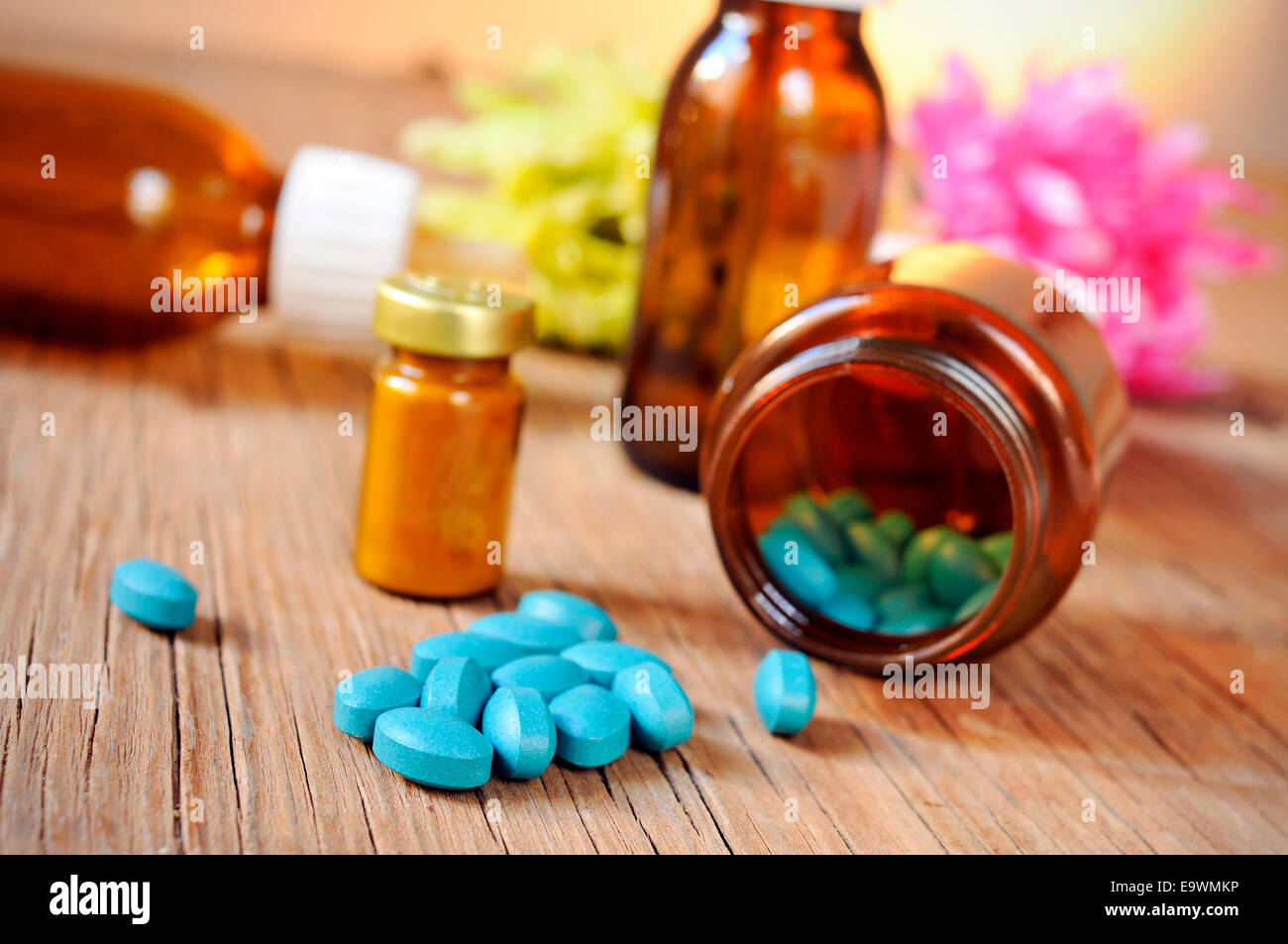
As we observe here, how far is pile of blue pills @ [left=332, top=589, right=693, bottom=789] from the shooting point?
666mm

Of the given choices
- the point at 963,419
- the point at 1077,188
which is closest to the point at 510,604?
the point at 963,419

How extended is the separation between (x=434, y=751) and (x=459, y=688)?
6 centimetres

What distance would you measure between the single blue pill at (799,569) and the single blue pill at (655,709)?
16 cm

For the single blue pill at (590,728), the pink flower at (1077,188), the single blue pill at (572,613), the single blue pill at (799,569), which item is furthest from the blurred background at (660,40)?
the single blue pill at (590,728)

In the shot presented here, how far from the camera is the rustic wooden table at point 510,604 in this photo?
2.13 ft

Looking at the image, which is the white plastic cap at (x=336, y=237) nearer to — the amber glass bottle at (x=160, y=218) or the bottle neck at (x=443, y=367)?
the amber glass bottle at (x=160, y=218)

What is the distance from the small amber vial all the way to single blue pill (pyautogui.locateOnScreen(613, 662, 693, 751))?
7.5 inches

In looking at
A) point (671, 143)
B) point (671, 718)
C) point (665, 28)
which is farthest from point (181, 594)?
point (665, 28)

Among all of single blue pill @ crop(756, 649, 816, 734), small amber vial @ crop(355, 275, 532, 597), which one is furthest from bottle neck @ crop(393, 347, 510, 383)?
single blue pill @ crop(756, 649, 816, 734)

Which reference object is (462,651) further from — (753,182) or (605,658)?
(753,182)

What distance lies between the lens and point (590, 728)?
698 millimetres

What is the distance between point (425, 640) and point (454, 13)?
127 cm

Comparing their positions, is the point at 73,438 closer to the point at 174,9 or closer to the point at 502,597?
the point at 502,597

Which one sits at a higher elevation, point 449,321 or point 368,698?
point 449,321
